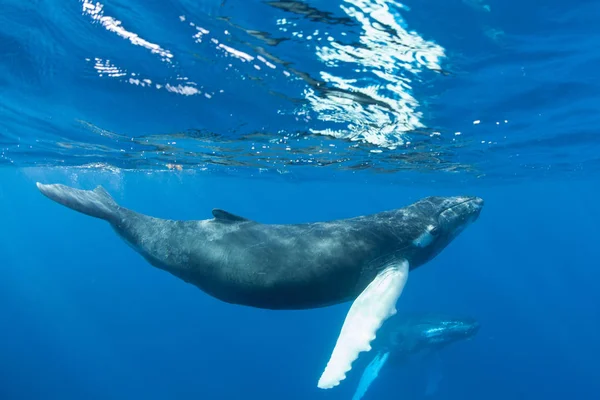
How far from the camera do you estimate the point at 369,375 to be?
67.6 feet

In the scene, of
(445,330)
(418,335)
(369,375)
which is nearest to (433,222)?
→ (369,375)

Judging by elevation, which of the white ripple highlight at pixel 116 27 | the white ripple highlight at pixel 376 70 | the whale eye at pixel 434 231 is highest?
the white ripple highlight at pixel 376 70

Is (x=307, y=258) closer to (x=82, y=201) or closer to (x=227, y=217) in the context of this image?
(x=227, y=217)

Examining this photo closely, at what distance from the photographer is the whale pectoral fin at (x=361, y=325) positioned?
578cm

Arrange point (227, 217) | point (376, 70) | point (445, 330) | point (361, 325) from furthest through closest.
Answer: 1. point (445, 330)
2. point (376, 70)
3. point (227, 217)
4. point (361, 325)

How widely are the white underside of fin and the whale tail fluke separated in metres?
16.0

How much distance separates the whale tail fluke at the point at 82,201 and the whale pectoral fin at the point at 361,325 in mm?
5599

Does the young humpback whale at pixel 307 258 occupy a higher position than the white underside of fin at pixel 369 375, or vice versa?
the young humpback whale at pixel 307 258

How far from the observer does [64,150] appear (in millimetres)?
25125

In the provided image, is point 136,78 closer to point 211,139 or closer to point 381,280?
point 211,139

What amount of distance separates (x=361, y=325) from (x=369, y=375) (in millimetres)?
16482

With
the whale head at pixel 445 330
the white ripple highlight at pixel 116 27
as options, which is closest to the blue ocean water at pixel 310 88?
the white ripple highlight at pixel 116 27

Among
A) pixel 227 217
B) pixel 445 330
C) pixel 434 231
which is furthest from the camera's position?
pixel 445 330

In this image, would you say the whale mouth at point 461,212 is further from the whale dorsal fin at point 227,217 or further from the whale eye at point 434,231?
the whale dorsal fin at point 227,217
